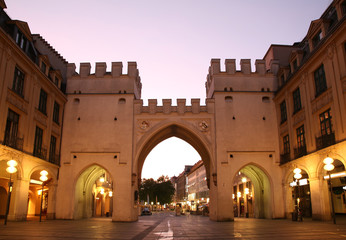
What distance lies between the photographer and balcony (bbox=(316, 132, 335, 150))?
781 inches

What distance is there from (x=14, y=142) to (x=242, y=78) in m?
20.6

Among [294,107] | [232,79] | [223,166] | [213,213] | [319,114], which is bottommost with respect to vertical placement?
[213,213]

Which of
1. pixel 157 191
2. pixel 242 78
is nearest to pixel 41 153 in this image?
pixel 242 78

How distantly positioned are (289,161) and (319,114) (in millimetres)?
5898

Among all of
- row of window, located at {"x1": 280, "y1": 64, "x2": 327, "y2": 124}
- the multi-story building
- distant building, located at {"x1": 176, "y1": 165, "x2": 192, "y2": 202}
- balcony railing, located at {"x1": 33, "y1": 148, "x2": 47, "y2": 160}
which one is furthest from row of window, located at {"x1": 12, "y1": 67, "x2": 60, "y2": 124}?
distant building, located at {"x1": 176, "y1": 165, "x2": 192, "y2": 202}

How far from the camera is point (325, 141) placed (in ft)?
67.5

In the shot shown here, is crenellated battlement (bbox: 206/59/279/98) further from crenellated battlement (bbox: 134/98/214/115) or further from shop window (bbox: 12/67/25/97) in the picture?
shop window (bbox: 12/67/25/97)

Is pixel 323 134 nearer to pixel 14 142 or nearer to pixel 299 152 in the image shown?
pixel 299 152

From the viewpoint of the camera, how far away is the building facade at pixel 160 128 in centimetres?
2277

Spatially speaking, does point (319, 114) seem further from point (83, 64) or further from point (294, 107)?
point (83, 64)

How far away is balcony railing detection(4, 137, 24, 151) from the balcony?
67.0 ft

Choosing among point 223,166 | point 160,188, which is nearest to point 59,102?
point 223,166

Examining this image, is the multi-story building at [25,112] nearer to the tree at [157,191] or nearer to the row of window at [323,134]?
the row of window at [323,134]

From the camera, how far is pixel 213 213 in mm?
28344
